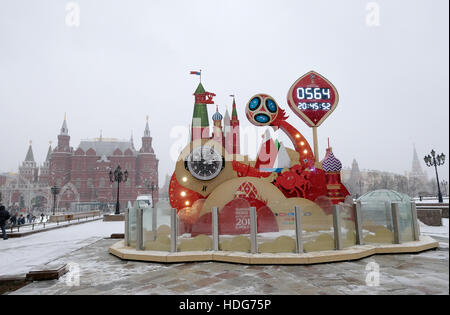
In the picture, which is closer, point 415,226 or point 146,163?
point 415,226

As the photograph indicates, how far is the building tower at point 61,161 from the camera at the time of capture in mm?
76188

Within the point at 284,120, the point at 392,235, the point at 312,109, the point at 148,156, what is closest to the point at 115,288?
the point at 392,235

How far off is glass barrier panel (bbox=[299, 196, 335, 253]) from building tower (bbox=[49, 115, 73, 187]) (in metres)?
82.8

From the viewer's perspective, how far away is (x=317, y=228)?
7.71m

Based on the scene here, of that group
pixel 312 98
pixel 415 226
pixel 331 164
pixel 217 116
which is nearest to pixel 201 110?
pixel 217 116

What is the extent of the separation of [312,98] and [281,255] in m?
8.21

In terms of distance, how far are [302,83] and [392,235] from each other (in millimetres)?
7506

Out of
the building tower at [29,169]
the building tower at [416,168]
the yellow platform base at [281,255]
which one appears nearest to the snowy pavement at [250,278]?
the yellow platform base at [281,255]

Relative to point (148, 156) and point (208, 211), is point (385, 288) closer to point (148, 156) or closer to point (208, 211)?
point (208, 211)

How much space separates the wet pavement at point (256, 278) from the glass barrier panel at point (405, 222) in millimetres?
1162

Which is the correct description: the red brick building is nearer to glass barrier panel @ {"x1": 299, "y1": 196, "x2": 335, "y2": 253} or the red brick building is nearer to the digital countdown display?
the digital countdown display

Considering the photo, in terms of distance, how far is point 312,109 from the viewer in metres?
12.8

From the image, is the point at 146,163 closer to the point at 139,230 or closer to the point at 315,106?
the point at 315,106

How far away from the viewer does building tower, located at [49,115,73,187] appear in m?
76.2
